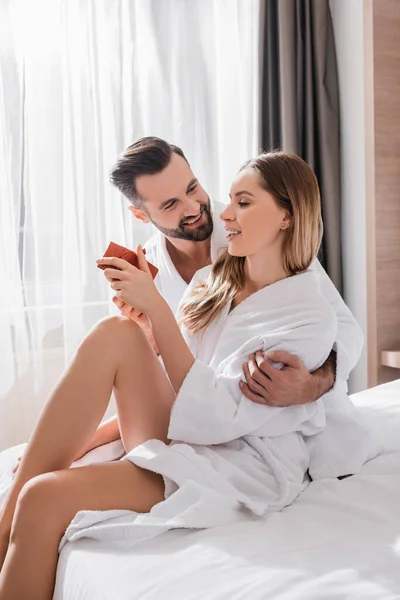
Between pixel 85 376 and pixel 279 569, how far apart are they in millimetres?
578

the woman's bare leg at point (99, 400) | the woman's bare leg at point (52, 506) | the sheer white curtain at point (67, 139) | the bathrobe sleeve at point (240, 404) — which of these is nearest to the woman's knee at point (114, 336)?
the woman's bare leg at point (99, 400)

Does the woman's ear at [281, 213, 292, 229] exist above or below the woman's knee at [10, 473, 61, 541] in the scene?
above

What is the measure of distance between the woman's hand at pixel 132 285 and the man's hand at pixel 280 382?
262mm

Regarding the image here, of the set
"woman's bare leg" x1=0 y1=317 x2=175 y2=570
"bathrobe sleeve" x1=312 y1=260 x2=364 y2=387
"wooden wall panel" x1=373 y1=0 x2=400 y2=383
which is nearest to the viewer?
"woman's bare leg" x1=0 y1=317 x2=175 y2=570

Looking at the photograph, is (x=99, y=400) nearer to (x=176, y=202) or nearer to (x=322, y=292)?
(x=322, y=292)

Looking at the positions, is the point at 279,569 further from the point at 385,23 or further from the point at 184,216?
the point at 385,23

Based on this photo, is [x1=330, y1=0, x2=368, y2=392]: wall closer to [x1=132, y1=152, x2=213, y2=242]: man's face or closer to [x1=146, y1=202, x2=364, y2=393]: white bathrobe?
[x1=146, y1=202, x2=364, y2=393]: white bathrobe

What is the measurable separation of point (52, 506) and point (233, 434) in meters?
0.42

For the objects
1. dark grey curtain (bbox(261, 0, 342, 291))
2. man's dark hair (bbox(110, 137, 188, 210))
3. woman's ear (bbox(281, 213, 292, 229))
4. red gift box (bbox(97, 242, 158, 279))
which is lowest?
red gift box (bbox(97, 242, 158, 279))

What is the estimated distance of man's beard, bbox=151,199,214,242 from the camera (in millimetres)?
2254

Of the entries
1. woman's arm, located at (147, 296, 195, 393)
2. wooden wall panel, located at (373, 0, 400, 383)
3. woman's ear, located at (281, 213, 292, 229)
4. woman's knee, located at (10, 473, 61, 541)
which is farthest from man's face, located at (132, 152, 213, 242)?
wooden wall panel, located at (373, 0, 400, 383)

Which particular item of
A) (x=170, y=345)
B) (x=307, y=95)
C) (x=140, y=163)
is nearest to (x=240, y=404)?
(x=170, y=345)

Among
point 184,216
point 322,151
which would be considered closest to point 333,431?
point 184,216

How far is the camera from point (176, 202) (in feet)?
7.27
